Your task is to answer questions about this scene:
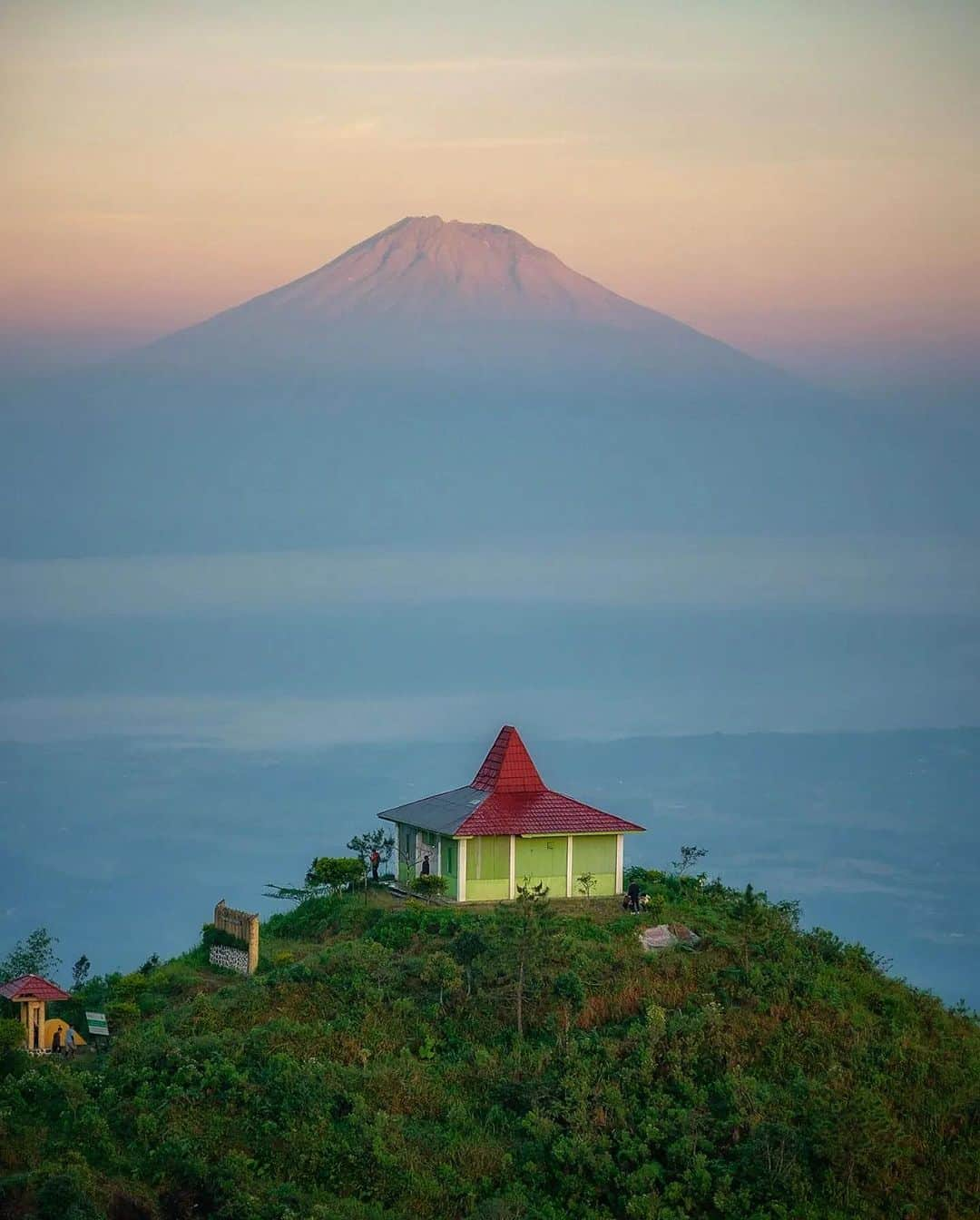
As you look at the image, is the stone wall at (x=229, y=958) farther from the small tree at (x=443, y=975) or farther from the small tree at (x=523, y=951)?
the small tree at (x=523, y=951)

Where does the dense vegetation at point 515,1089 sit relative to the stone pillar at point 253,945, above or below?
below

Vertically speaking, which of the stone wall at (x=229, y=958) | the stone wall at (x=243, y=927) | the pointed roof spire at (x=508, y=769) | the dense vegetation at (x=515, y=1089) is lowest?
the dense vegetation at (x=515, y=1089)

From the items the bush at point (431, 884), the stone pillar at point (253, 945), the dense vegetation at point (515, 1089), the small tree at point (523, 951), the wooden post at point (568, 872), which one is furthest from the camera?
the wooden post at point (568, 872)

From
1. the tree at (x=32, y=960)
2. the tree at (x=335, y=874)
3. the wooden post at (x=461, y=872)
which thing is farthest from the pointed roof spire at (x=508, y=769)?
the tree at (x=32, y=960)

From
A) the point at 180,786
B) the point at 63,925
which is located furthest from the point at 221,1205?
the point at 180,786

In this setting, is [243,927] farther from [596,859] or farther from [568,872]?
[596,859]

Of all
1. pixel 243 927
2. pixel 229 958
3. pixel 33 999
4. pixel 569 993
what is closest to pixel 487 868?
pixel 243 927
